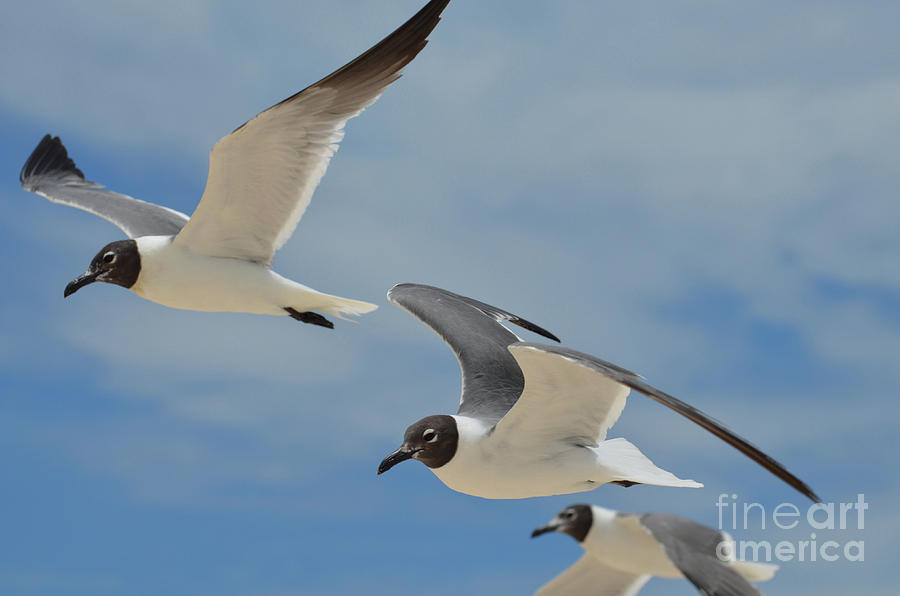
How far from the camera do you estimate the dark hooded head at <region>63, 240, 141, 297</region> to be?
11336mm

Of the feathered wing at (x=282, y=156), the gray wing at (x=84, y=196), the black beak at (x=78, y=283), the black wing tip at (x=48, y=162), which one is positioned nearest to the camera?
the feathered wing at (x=282, y=156)

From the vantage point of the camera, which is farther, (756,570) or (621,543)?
Result: (621,543)

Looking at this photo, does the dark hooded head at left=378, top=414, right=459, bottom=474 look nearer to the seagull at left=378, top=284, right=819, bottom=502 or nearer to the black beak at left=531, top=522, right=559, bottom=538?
the seagull at left=378, top=284, right=819, bottom=502

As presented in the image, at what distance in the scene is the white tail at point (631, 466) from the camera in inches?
349

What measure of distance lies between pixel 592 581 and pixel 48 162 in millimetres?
11513

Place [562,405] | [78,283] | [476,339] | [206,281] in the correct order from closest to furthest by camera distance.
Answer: [562,405]
[476,339]
[206,281]
[78,283]

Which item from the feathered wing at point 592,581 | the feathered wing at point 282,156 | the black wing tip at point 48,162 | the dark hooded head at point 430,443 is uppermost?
the black wing tip at point 48,162

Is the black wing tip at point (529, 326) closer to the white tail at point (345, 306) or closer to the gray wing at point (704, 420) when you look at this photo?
the white tail at point (345, 306)

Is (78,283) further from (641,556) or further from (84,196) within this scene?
(641,556)

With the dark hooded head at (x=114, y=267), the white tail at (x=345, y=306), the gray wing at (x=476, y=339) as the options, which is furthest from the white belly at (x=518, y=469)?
the dark hooded head at (x=114, y=267)

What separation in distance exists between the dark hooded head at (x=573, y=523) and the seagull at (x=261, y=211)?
13.2ft

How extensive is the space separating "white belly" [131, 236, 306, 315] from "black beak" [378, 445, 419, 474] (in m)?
2.59

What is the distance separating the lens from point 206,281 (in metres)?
11.1

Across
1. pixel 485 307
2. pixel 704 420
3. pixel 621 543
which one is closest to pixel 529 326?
pixel 485 307
